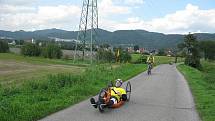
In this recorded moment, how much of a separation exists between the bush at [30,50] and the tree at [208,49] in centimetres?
7065

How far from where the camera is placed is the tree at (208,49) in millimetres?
143500

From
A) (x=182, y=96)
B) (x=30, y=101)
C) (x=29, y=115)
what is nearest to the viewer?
(x=29, y=115)

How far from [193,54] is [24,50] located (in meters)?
41.2

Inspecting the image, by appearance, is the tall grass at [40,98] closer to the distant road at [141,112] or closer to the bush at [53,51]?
the distant road at [141,112]

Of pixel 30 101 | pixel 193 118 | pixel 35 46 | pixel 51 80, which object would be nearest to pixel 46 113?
pixel 30 101

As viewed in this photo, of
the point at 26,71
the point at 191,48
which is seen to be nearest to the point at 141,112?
the point at 26,71

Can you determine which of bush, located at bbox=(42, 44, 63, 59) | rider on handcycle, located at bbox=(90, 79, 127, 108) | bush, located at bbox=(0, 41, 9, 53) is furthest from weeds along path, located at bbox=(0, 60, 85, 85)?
bush, located at bbox=(0, 41, 9, 53)

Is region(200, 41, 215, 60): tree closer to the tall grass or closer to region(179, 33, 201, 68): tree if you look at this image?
region(179, 33, 201, 68): tree

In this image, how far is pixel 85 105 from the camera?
11750 mm

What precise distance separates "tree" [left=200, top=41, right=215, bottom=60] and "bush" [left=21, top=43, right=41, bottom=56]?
70649 mm

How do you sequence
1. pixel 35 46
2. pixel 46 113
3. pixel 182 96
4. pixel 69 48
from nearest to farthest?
pixel 46 113, pixel 182 96, pixel 35 46, pixel 69 48

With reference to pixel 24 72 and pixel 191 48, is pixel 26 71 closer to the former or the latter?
pixel 24 72

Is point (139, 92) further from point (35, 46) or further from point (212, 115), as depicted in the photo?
point (35, 46)

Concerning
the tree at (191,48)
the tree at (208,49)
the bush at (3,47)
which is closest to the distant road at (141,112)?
the tree at (191,48)
